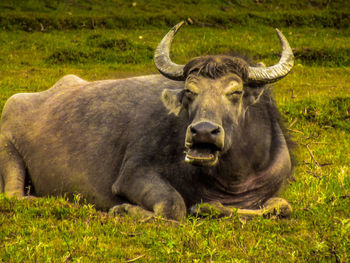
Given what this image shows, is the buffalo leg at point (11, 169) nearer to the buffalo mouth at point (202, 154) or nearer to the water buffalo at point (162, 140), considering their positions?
the water buffalo at point (162, 140)

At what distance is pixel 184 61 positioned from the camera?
20.3 ft

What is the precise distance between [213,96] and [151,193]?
3.31ft

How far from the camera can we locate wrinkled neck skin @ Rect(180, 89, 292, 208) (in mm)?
4535

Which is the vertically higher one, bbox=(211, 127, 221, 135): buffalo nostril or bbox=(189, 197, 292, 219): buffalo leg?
bbox=(211, 127, 221, 135): buffalo nostril

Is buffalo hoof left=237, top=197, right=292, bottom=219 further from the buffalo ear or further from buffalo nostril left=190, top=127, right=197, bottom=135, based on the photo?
the buffalo ear

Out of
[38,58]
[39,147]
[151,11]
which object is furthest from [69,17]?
[39,147]

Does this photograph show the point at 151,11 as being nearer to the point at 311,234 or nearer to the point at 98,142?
the point at 98,142

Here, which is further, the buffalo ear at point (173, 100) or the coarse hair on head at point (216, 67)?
the buffalo ear at point (173, 100)

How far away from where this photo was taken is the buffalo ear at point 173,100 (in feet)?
15.2

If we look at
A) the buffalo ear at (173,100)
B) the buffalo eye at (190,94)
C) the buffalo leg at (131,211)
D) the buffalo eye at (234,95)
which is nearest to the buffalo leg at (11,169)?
the buffalo leg at (131,211)

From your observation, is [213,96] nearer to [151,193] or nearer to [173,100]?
[173,100]

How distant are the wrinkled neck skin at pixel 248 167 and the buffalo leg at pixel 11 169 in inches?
80.6

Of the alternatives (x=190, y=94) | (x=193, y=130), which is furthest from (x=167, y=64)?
(x=193, y=130)

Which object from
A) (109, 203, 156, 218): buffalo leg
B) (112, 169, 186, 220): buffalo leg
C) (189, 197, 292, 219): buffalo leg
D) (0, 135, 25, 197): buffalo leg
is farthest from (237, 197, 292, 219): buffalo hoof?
(0, 135, 25, 197): buffalo leg
